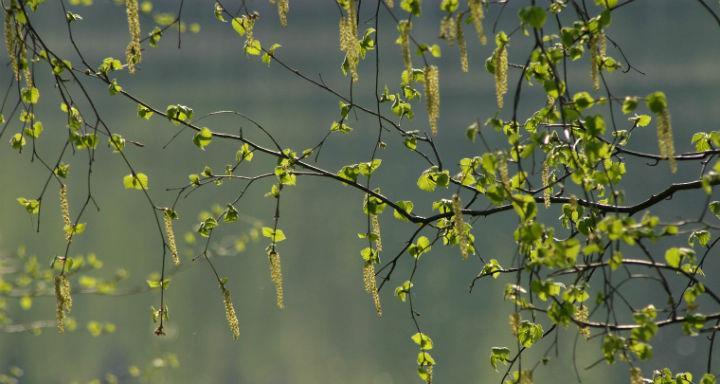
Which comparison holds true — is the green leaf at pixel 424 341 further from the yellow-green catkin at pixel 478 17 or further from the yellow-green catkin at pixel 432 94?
the yellow-green catkin at pixel 478 17

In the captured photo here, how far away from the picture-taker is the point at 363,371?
666 cm

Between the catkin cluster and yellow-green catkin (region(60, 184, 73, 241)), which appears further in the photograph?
yellow-green catkin (region(60, 184, 73, 241))

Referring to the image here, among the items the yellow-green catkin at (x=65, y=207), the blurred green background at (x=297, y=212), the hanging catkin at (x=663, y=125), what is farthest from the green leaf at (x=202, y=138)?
the blurred green background at (x=297, y=212)

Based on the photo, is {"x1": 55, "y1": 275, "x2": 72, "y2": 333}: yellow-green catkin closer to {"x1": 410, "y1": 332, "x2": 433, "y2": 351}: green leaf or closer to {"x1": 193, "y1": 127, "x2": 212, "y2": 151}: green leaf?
{"x1": 193, "y1": 127, "x2": 212, "y2": 151}: green leaf

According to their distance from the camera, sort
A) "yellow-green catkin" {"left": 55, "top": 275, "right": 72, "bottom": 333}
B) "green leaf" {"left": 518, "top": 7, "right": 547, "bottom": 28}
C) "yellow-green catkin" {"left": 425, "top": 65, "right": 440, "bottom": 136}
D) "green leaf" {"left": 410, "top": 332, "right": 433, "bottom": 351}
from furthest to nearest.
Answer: "green leaf" {"left": 410, "top": 332, "right": 433, "bottom": 351} → "yellow-green catkin" {"left": 55, "top": 275, "right": 72, "bottom": 333} → "yellow-green catkin" {"left": 425, "top": 65, "right": 440, "bottom": 136} → "green leaf" {"left": 518, "top": 7, "right": 547, "bottom": 28}

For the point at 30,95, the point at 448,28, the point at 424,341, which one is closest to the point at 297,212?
the point at 424,341

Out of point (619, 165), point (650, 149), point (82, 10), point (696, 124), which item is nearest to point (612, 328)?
point (619, 165)

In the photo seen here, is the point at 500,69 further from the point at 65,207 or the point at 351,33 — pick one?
the point at 65,207

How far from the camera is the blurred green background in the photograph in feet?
21.7

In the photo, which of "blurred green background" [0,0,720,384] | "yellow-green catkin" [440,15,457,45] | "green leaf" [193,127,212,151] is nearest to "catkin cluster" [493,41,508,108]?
"yellow-green catkin" [440,15,457,45]

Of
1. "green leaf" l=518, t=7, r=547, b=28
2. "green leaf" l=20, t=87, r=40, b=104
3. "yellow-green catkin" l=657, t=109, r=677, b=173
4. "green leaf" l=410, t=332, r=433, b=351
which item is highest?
"green leaf" l=20, t=87, r=40, b=104

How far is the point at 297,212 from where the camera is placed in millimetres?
8633

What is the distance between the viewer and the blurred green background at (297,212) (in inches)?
261

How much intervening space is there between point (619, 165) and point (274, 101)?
8.94 meters
